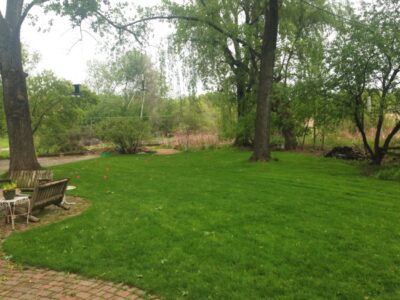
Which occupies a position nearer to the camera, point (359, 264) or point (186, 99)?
point (359, 264)

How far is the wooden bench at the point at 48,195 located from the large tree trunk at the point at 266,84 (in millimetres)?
8426

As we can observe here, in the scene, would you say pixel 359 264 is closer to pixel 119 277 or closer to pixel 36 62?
pixel 119 277

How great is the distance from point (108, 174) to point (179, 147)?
1095cm

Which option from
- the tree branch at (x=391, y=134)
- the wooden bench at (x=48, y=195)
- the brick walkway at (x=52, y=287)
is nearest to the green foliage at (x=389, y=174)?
the tree branch at (x=391, y=134)

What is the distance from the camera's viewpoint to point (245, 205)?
7039mm

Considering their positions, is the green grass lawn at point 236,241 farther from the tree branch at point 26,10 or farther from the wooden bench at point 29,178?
the tree branch at point 26,10

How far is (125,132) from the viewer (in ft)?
70.1

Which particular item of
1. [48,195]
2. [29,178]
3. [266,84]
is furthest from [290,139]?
[48,195]

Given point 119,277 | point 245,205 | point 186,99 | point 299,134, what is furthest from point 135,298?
point 186,99

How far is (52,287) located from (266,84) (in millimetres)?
11405

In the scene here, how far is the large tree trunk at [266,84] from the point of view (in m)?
13.8

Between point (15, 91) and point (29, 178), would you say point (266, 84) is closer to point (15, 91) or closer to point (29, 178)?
point (15, 91)

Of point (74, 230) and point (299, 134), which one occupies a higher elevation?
point (299, 134)

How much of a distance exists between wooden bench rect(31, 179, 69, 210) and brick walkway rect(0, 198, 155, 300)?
2.12m
